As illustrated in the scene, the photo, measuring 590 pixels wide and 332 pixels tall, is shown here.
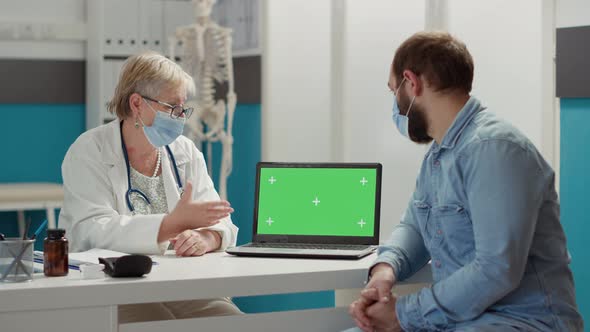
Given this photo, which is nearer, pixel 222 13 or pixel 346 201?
pixel 346 201

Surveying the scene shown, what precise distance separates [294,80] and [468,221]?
2477 mm

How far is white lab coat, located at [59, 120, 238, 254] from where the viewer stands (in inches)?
89.2

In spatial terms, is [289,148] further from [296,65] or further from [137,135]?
[137,135]

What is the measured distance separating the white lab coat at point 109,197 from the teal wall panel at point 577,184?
1.09 m

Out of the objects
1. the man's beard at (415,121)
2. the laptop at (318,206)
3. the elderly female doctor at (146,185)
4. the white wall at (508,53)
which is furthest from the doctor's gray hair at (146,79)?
the white wall at (508,53)

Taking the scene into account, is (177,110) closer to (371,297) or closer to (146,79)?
(146,79)

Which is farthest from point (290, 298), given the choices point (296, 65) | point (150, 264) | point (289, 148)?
point (150, 264)

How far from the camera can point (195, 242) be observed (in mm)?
2258

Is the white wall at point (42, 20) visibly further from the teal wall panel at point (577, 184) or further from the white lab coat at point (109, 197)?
the teal wall panel at point (577, 184)

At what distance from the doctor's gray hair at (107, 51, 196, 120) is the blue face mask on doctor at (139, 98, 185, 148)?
0.08 metres

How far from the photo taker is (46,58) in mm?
5059

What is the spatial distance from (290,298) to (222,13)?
5.45ft

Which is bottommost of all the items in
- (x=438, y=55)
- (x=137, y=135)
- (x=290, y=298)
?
(x=290, y=298)

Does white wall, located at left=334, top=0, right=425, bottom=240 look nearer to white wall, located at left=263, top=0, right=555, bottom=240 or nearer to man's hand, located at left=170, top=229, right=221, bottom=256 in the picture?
white wall, located at left=263, top=0, right=555, bottom=240
